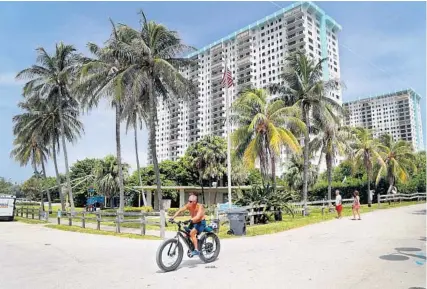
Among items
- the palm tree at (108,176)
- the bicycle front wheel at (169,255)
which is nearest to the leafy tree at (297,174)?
the palm tree at (108,176)

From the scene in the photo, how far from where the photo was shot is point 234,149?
2273 cm

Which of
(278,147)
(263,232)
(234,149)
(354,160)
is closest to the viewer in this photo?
(263,232)

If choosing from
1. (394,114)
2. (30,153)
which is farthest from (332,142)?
(394,114)

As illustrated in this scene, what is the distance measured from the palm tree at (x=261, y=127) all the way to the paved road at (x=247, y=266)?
32.7ft

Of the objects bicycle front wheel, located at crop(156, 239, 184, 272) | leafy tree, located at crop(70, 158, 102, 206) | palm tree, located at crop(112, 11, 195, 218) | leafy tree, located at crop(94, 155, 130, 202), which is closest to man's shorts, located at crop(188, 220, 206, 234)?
bicycle front wheel, located at crop(156, 239, 184, 272)

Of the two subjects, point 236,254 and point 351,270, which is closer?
point 351,270

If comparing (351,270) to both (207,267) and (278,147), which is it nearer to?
(207,267)

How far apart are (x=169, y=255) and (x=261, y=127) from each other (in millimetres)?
14606

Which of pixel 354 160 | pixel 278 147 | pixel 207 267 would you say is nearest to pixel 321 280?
pixel 207 267

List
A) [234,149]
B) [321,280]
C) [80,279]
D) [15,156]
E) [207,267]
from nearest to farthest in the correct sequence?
[321,280] → [80,279] → [207,267] → [234,149] → [15,156]

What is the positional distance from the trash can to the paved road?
178 centimetres

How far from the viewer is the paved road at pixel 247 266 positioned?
232 inches

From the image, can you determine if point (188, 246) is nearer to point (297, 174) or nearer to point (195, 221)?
point (195, 221)

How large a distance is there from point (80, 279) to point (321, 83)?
70.3 ft
